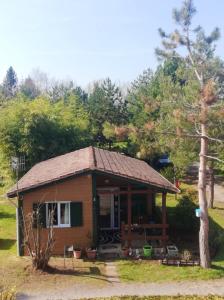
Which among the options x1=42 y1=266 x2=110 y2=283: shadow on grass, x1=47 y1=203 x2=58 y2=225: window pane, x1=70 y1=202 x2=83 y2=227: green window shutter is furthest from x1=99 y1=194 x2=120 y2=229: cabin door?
x1=42 y1=266 x2=110 y2=283: shadow on grass

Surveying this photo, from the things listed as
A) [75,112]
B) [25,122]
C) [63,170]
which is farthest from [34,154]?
[63,170]

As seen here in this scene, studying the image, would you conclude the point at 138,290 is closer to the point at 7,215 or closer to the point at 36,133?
the point at 7,215

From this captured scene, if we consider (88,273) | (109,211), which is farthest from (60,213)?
(109,211)

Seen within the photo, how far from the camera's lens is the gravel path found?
14.7 metres

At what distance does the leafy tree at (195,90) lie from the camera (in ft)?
49.6

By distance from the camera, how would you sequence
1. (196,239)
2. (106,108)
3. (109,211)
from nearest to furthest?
(196,239)
(109,211)
(106,108)

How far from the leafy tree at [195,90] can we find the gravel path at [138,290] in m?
1.92

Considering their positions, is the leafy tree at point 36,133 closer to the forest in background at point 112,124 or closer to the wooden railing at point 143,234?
the forest in background at point 112,124

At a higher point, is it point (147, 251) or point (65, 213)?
point (65, 213)

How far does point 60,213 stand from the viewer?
19.9 meters

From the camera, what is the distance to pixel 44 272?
55.4 ft

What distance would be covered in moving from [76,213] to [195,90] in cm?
782

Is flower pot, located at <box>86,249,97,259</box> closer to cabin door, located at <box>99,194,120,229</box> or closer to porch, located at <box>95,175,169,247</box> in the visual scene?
porch, located at <box>95,175,169,247</box>

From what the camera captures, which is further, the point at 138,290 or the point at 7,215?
the point at 7,215
